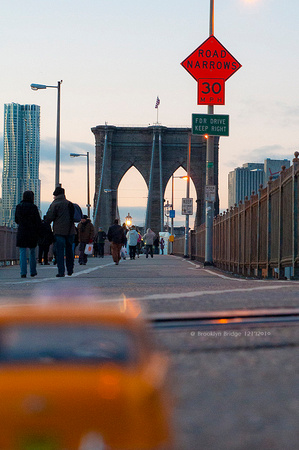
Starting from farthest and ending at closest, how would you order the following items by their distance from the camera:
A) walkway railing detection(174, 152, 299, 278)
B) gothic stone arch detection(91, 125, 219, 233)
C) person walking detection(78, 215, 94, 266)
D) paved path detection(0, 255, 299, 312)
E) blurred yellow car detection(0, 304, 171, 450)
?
1. gothic stone arch detection(91, 125, 219, 233)
2. person walking detection(78, 215, 94, 266)
3. walkway railing detection(174, 152, 299, 278)
4. paved path detection(0, 255, 299, 312)
5. blurred yellow car detection(0, 304, 171, 450)

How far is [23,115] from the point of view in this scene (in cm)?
19250

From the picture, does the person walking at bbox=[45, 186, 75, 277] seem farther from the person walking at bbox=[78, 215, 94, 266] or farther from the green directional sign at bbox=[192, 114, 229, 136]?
the person walking at bbox=[78, 215, 94, 266]

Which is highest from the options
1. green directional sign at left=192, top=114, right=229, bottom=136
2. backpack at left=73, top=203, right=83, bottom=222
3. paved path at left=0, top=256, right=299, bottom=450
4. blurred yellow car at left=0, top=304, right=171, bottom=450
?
green directional sign at left=192, top=114, right=229, bottom=136

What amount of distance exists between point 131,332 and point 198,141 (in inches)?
3971

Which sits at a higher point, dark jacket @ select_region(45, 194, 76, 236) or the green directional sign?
the green directional sign

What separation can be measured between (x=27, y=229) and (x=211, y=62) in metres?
8.62

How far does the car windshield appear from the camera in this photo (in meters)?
0.82

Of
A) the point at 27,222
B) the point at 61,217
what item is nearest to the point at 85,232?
the point at 61,217

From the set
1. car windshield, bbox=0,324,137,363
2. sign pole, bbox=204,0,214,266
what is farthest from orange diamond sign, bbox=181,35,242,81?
car windshield, bbox=0,324,137,363

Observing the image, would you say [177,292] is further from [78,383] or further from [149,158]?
[149,158]

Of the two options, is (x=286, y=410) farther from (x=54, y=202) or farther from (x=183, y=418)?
(x=54, y=202)

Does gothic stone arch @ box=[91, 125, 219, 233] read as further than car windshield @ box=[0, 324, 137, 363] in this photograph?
Yes

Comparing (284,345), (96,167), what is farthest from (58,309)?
(96,167)

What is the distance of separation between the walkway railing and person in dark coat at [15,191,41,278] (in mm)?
4523
